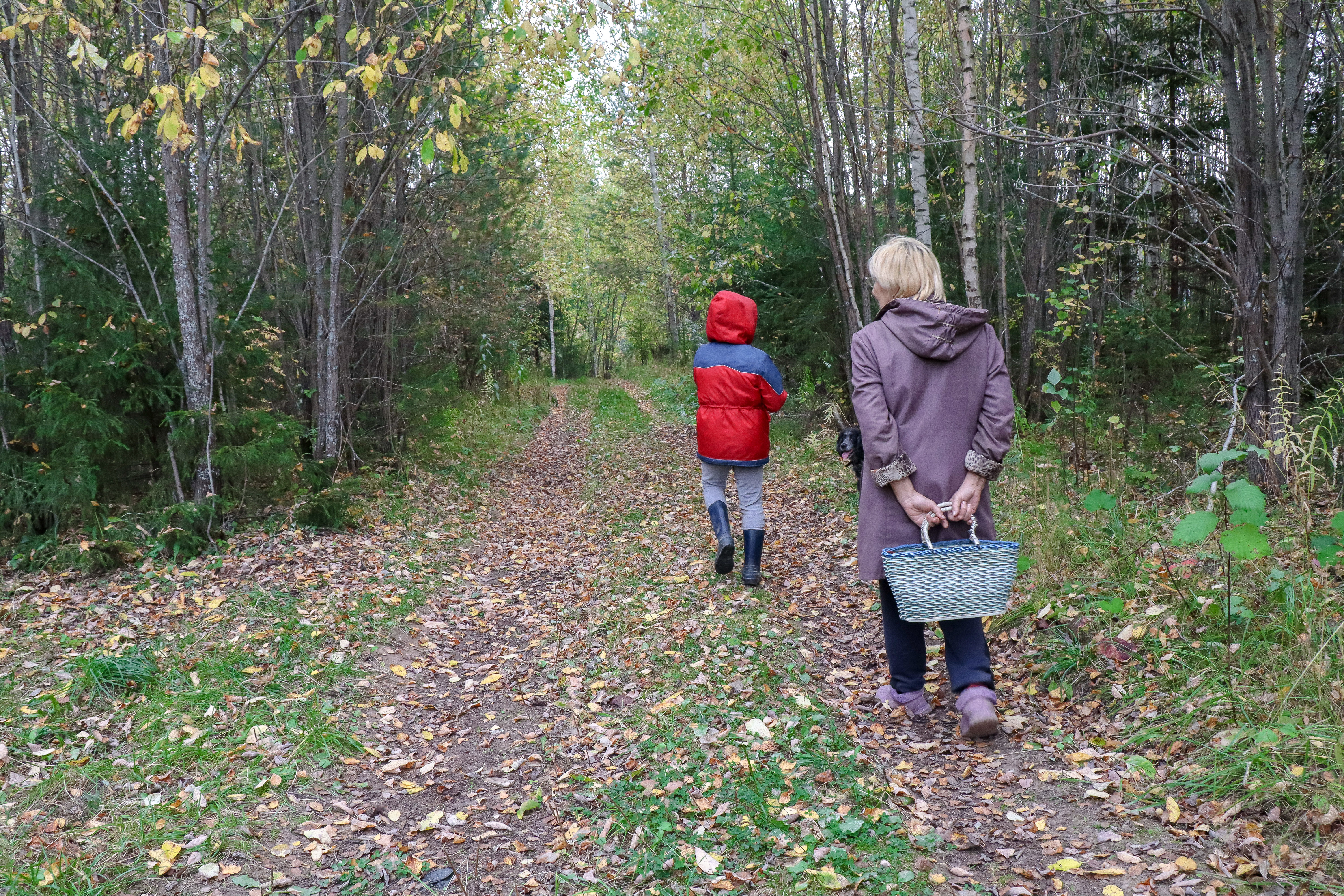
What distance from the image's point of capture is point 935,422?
12.1 feet

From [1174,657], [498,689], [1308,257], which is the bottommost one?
[498,689]

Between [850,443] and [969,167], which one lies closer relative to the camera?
[850,443]

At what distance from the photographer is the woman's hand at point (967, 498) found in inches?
143

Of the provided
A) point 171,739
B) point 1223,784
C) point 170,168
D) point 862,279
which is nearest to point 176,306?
point 170,168

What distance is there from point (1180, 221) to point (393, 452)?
10298 mm

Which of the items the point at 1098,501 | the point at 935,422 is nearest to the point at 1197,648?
the point at 1098,501

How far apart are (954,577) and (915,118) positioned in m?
6.06

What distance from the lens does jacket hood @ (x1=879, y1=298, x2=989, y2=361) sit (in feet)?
11.9

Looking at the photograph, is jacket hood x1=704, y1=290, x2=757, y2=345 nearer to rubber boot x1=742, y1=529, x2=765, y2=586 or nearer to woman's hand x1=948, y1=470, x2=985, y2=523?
rubber boot x1=742, y1=529, x2=765, y2=586

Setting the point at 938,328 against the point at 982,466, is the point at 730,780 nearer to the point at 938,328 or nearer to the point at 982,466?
the point at 982,466

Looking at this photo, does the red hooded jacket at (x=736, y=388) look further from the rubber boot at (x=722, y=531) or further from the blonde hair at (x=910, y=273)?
the blonde hair at (x=910, y=273)

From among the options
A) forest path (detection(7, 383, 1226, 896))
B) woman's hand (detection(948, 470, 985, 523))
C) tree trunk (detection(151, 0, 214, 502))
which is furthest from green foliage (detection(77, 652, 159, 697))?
woman's hand (detection(948, 470, 985, 523))

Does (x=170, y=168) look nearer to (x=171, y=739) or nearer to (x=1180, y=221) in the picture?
(x=171, y=739)

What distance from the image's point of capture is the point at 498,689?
4.93m
